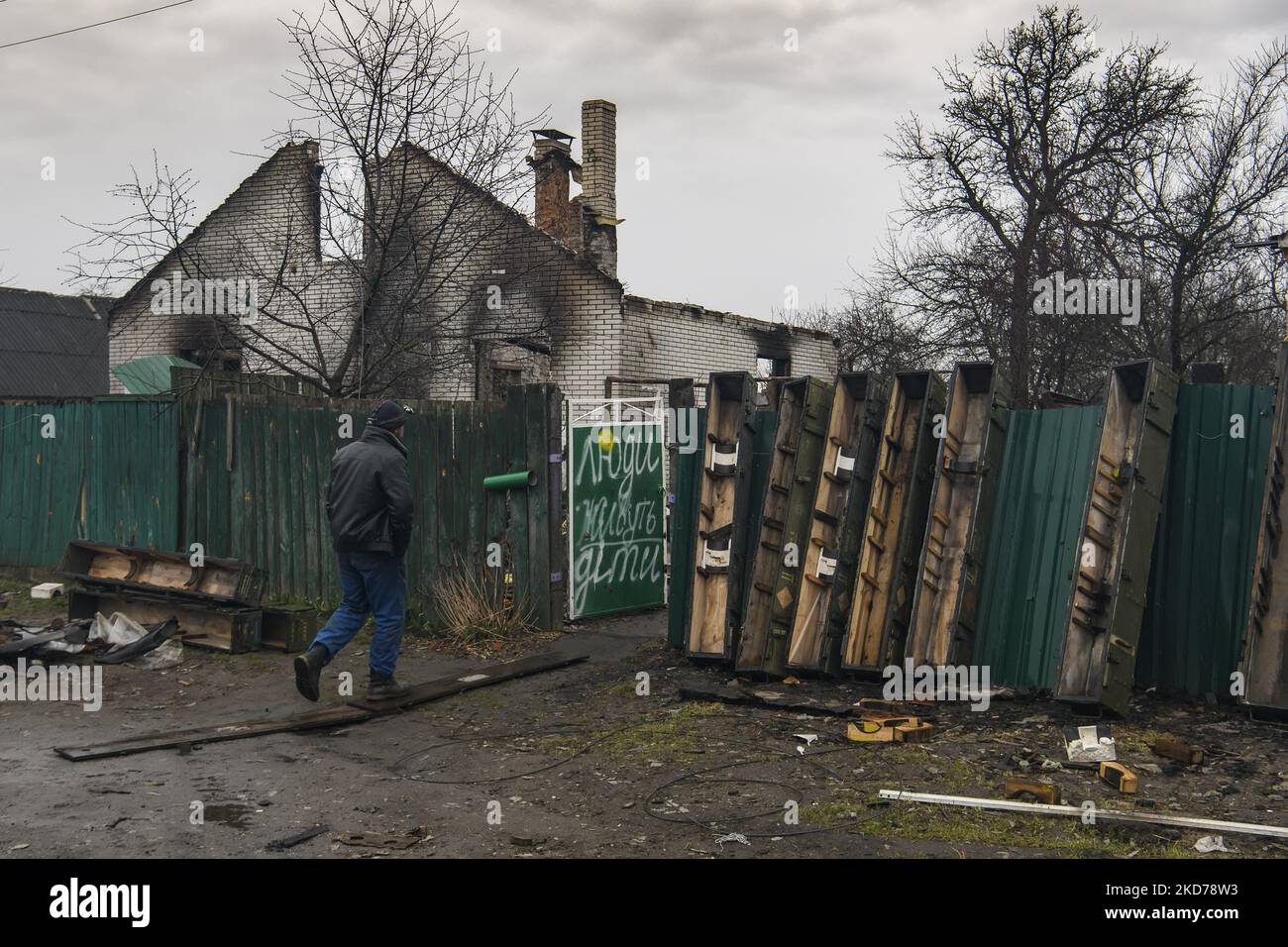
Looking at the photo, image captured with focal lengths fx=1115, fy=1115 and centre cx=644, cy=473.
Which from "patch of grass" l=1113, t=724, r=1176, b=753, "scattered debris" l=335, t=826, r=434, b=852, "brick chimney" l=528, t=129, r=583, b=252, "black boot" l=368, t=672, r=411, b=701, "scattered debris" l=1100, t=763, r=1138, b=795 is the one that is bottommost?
"black boot" l=368, t=672, r=411, b=701

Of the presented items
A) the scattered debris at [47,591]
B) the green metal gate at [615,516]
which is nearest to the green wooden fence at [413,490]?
the green metal gate at [615,516]

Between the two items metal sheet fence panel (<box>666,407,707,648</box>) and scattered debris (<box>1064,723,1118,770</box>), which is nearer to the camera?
scattered debris (<box>1064,723,1118,770</box>)

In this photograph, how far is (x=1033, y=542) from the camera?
7488 mm

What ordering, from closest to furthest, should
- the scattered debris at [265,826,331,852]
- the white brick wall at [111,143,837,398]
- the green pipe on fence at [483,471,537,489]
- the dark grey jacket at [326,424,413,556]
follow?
the scattered debris at [265,826,331,852] < the dark grey jacket at [326,424,413,556] < the green pipe on fence at [483,471,537,489] < the white brick wall at [111,143,837,398]

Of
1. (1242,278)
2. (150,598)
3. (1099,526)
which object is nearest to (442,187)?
(150,598)

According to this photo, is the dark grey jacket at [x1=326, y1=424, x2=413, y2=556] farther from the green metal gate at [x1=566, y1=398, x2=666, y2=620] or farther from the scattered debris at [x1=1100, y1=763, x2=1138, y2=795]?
the scattered debris at [x1=1100, y1=763, x2=1138, y2=795]

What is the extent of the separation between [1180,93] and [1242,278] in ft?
11.9

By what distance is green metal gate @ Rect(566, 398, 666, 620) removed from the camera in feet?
34.9

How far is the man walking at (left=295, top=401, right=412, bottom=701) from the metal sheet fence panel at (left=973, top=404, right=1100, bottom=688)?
13.1 ft

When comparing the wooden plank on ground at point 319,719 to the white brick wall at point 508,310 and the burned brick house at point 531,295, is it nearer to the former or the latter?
the white brick wall at point 508,310

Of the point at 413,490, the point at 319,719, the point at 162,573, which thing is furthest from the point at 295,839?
the point at 162,573

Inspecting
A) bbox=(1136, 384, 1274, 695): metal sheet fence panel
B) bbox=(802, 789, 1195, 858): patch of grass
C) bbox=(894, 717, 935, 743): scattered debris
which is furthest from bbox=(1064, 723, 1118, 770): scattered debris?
bbox=(1136, 384, 1274, 695): metal sheet fence panel
